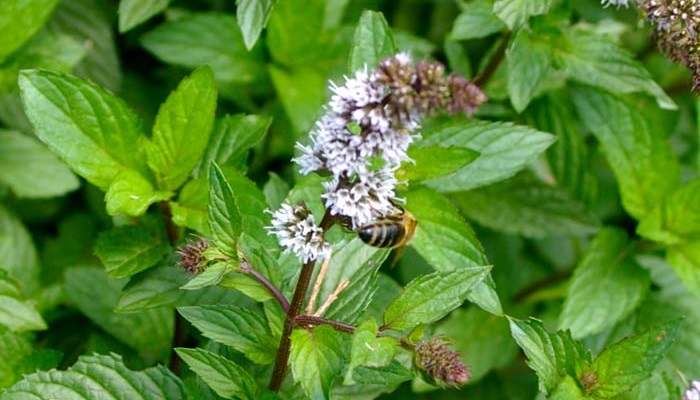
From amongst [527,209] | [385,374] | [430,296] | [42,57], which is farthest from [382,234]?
[42,57]

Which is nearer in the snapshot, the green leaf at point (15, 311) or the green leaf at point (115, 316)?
the green leaf at point (15, 311)

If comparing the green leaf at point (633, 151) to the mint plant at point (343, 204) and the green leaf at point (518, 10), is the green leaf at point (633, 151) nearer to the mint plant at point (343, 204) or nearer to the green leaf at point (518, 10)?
the mint plant at point (343, 204)

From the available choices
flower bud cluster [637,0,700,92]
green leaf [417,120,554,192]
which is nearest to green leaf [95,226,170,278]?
green leaf [417,120,554,192]

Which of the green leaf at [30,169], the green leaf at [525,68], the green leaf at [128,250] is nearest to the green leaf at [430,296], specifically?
the green leaf at [128,250]

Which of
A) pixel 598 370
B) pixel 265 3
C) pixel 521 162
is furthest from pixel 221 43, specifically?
pixel 598 370

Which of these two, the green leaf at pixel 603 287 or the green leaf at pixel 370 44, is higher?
the green leaf at pixel 370 44

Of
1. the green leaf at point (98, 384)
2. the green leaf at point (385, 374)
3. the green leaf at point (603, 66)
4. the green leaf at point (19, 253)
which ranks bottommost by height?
the green leaf at point (19, 253)

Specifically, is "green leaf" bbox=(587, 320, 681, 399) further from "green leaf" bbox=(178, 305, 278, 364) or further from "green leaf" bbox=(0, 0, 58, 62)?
"green leaf" bbox=(0, 0, 58, 62)
